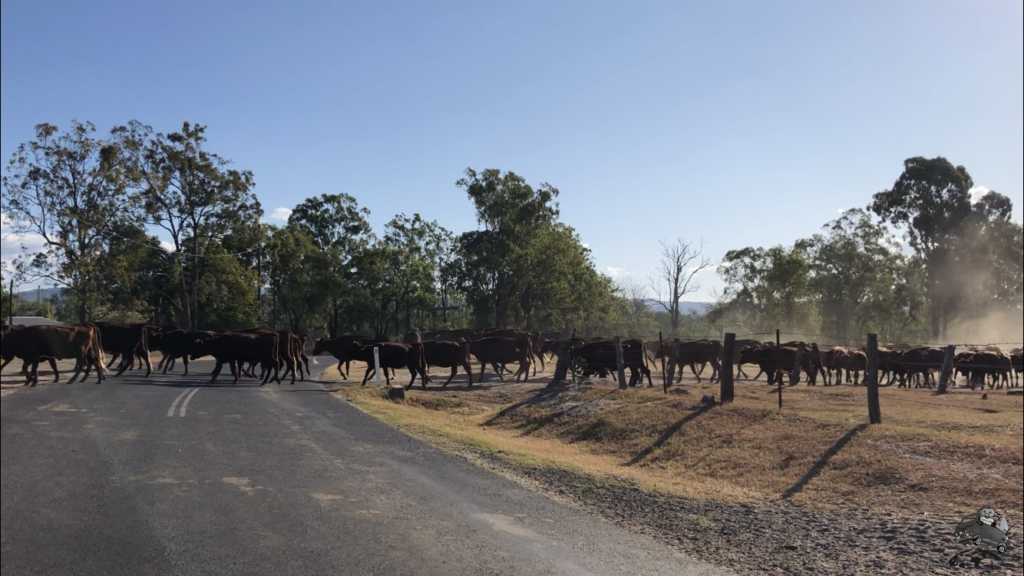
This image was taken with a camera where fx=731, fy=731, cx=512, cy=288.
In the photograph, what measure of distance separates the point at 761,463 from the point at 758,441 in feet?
4.54

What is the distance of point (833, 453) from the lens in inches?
568

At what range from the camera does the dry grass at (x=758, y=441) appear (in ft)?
40.2

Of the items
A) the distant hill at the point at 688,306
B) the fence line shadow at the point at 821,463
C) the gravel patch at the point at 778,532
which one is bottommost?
the gravel patch at the point at 778,532

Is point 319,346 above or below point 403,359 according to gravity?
above

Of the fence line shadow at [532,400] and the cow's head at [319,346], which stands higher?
the cow's head at [319,346]

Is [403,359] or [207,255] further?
[403,359]

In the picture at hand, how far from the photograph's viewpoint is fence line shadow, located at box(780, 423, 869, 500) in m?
12.4

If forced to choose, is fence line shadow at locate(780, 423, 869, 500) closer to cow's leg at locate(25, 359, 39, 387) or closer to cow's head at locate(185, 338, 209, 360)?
cow's head at locate(185, 338, 209, 360)

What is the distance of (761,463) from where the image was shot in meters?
14.5

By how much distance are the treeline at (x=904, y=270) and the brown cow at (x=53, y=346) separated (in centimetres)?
5037

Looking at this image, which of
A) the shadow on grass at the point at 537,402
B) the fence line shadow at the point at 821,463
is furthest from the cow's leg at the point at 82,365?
the shadow on grass at the point at 537,402

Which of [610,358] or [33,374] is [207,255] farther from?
[610,358]

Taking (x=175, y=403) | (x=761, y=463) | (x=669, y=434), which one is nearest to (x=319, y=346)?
(x=175, y=403)

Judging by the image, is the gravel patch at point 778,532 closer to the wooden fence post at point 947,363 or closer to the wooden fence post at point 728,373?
the wooden fence post at point 728,373
